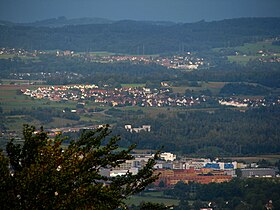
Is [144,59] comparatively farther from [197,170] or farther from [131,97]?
[197,170]

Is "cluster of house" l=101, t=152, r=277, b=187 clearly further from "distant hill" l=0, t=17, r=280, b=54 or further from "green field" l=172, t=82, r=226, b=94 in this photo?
"distant hill" l=0, t=17, r=280, b=54

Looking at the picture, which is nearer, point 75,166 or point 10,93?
point 75,166

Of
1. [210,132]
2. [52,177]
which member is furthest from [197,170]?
[52,177]

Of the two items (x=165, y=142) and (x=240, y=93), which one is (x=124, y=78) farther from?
(x=165, y=142)

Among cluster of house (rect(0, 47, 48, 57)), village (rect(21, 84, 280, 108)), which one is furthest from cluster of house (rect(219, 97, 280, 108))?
cluster of house (rect(0, 47, 48, 57))

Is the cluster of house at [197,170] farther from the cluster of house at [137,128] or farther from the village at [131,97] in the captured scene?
the village at [131,97]

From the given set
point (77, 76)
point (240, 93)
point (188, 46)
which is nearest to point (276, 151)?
point (240, 93)
